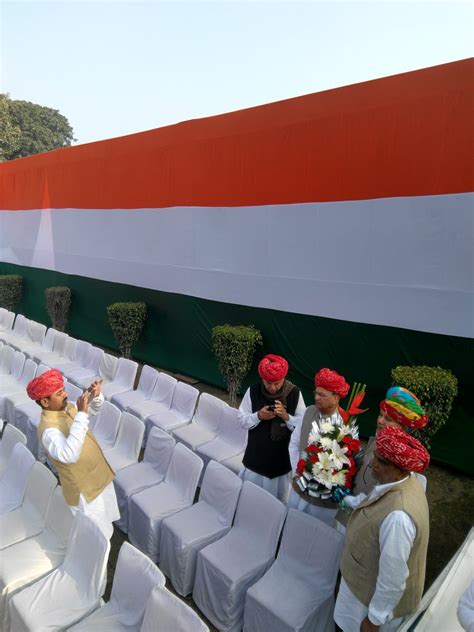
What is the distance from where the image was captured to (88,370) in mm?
6938

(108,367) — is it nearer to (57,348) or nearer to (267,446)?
(57,348)

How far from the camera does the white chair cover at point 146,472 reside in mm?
3799

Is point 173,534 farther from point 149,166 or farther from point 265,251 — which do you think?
point 149,166

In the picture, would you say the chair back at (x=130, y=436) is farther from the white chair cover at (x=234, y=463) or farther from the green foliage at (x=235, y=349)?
the green foliage at (x=235, y=349)

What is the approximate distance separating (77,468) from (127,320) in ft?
17.5

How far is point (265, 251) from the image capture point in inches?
251

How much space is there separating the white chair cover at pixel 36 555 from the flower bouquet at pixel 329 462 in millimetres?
1708

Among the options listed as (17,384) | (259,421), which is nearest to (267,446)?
(259,421)

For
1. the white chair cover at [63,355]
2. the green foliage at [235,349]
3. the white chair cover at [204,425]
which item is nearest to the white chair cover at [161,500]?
the white chair cover at [204,425]

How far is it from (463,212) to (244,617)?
4252 millimetres

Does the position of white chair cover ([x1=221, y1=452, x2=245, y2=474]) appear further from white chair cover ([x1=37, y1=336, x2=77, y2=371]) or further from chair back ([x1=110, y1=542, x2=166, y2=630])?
white chair cover ([x1=37, y1=336, x2=77, y2=371])

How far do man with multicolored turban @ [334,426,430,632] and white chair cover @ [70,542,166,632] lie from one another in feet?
3.59

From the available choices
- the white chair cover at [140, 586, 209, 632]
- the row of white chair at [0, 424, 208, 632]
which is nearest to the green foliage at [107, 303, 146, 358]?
the row of white chair at [0, 424, 208, 632]

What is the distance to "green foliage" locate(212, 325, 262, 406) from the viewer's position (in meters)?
6.29
